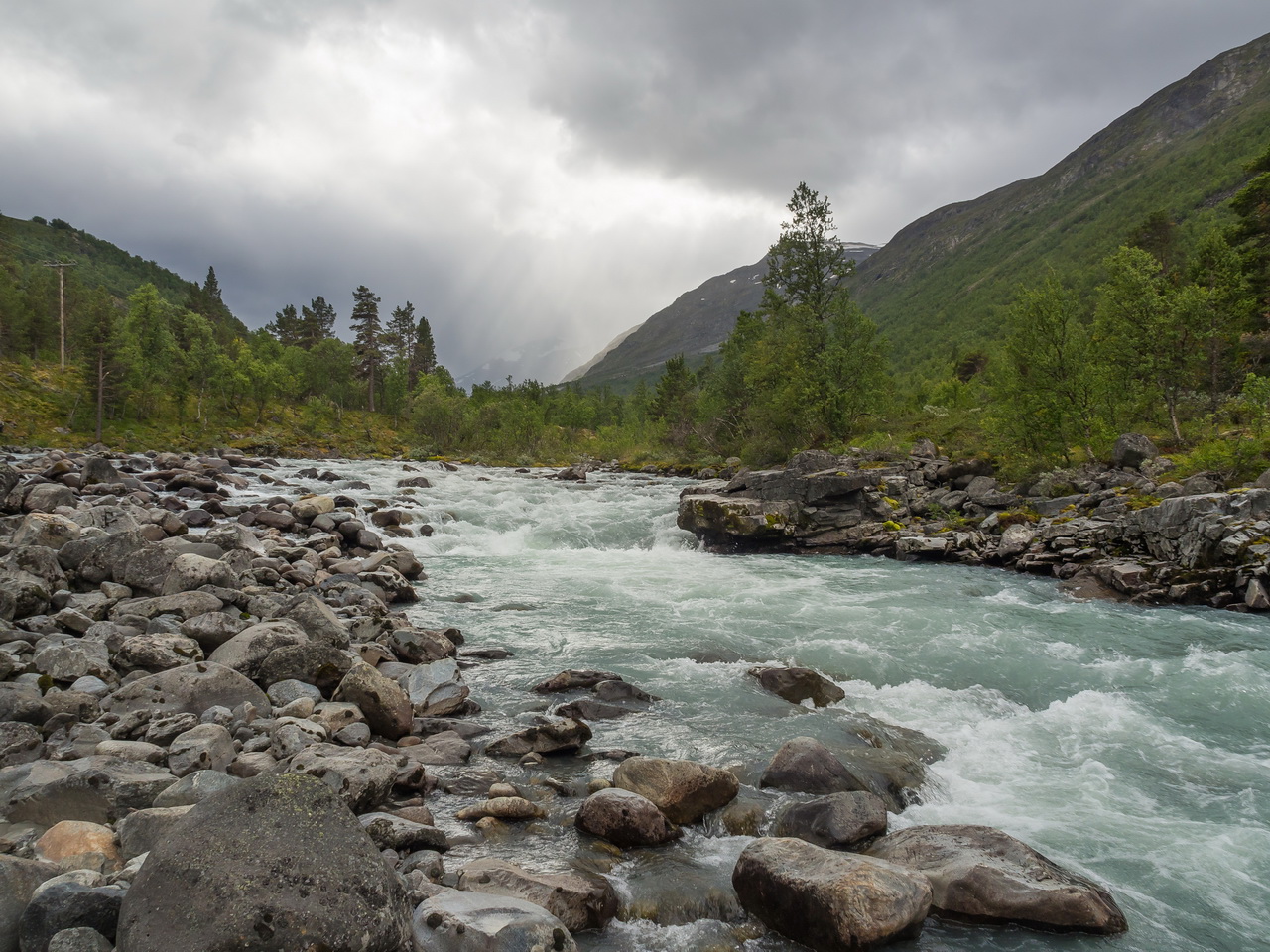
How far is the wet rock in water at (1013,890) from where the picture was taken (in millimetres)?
5000

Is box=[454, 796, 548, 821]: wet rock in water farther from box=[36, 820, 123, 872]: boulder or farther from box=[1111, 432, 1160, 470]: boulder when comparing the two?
box=[1111, 432, 1160, 470]: boulder

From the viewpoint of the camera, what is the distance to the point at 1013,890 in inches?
199

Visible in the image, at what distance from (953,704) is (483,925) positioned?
808cm

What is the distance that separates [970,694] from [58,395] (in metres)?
74.9

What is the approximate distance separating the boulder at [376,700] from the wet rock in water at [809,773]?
451 cm

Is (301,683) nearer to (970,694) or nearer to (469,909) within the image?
(469,909)

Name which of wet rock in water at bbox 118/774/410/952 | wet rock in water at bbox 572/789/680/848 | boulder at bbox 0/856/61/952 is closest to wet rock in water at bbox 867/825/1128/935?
wet rock in water at bbox 572/789/680/848

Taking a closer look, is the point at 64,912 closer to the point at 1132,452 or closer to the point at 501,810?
the point at 501,810

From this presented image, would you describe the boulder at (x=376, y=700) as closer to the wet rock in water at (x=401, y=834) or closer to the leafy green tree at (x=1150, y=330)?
the wet rock in water at (x=401, y=834)

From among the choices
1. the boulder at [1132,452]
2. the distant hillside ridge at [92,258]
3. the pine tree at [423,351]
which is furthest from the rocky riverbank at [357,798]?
the distant hillside ridge at [92,258]

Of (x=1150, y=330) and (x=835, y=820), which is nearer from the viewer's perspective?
(x=835, y=820)

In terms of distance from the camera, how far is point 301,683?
832cm

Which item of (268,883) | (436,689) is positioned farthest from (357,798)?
(436,689)

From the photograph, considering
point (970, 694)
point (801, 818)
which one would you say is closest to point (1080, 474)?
point (970, 694)
